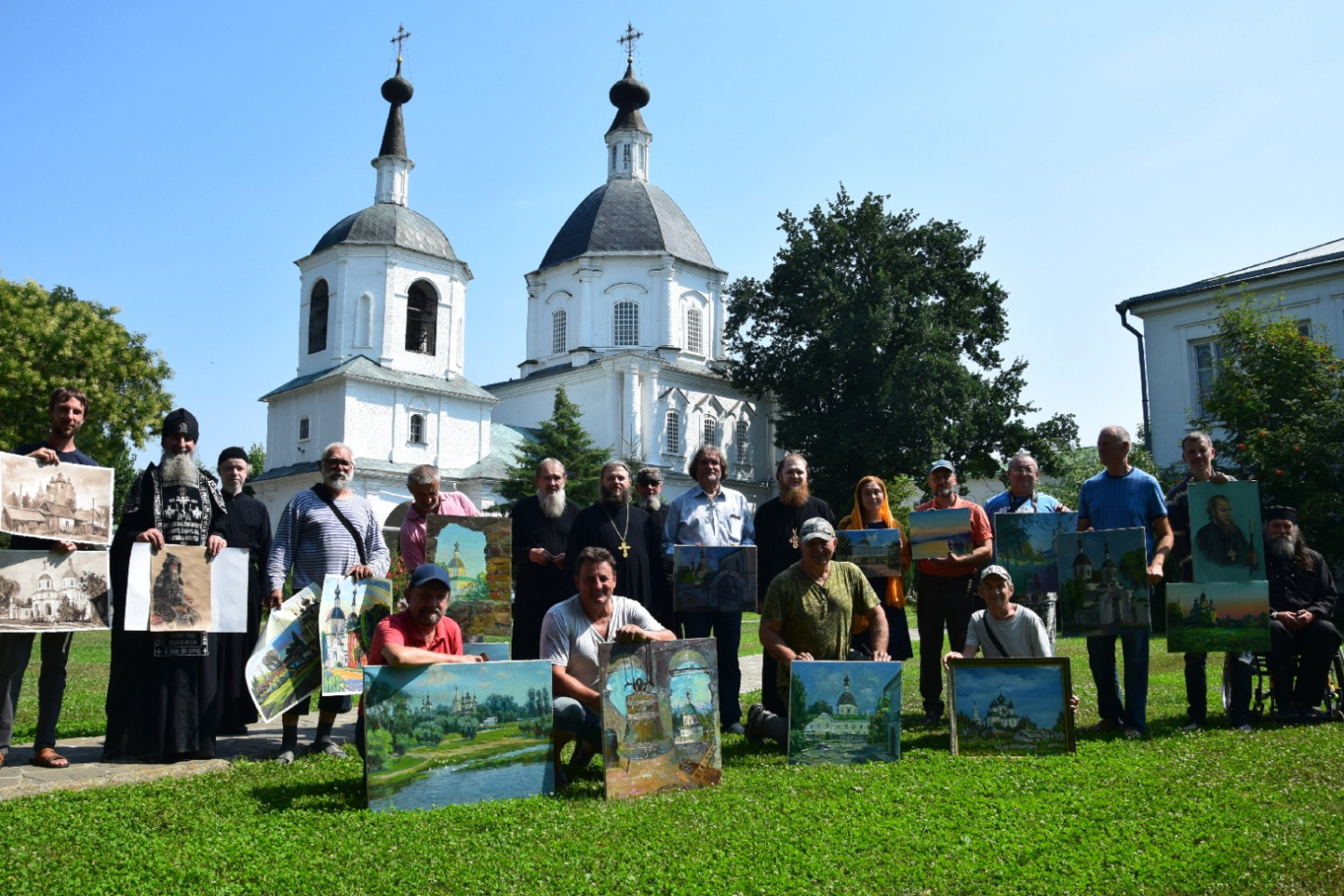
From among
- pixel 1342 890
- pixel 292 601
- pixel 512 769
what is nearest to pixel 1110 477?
pixel 1342 890

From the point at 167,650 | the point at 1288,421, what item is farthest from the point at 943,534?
the point at 1288,421

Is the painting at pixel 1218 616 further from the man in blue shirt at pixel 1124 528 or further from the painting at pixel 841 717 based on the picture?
the painting at pixel 841 717

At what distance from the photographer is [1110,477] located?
8.55 meters

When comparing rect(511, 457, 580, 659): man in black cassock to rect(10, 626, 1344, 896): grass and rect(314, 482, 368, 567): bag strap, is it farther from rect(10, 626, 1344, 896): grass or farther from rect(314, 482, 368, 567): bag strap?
rect(10, 626, 1344, 896): grass

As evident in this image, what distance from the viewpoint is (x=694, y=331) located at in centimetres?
5759

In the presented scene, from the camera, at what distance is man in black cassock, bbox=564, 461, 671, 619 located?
8.36 meters

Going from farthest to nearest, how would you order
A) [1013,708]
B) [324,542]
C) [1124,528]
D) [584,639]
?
[1124,528]
[324,542]
[1013,708]
[584,639]

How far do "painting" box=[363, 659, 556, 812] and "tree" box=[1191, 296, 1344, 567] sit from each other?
1714cm

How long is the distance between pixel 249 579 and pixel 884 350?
131ft

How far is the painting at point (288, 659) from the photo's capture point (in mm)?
7422

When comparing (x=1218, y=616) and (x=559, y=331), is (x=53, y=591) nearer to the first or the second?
(x=1218, y=616)

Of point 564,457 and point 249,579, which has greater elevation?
point 564,457

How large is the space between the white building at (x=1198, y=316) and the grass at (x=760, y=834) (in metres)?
27.2

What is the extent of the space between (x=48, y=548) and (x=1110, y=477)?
25.0 ft
